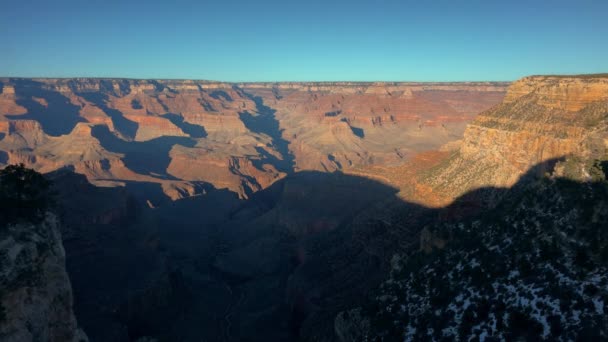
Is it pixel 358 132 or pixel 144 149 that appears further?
pixel 358 132

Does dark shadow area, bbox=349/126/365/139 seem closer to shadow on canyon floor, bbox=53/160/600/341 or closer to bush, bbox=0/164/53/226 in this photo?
shadow on canyon floor, bbox=53/160/600/341

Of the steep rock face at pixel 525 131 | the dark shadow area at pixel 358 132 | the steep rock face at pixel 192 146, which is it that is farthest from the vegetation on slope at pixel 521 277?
the dark shadow area at pixel 358 132

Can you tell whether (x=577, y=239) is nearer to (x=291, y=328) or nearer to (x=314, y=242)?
(x=291, y=328)

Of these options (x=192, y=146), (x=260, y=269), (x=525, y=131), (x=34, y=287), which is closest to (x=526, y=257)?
(x=525, y=131)

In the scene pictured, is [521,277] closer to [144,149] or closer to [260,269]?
[260,269]

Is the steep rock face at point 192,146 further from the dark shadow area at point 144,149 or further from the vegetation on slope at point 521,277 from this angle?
the vegetation on slope at point 521,277

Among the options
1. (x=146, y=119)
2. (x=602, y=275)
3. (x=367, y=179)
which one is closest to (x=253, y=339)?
(x=602, y=275)
